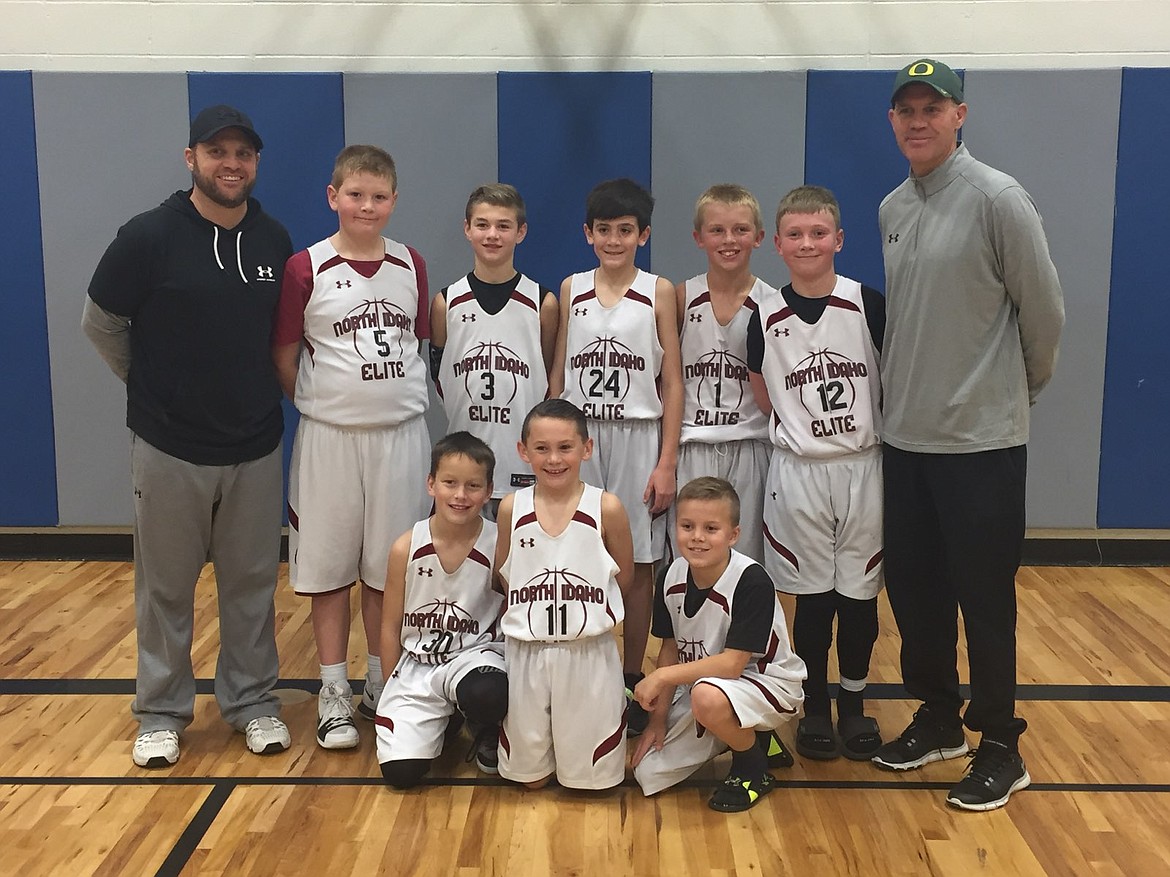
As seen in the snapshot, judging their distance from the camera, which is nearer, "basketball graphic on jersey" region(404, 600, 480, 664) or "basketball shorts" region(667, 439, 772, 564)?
"basketball graphic on jersey" region(404, 600, 480, 664)

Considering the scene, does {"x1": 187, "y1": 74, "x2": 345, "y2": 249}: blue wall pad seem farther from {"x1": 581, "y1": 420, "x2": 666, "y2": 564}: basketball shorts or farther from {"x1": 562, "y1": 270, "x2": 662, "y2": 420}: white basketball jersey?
{"x1": 581, "y1": 420, "x2": 666, "y2": 564}: basketball shorts

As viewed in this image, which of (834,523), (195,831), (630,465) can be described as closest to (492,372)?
(630,465)

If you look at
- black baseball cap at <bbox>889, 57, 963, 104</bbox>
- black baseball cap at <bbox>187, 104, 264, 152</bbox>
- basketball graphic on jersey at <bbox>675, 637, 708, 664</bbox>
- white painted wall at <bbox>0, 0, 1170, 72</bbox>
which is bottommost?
basketball graphic on jersey at <bbox>675, 637, 708, 664</bbox>

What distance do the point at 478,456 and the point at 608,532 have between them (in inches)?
15.4

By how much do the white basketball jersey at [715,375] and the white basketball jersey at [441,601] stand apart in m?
0.71

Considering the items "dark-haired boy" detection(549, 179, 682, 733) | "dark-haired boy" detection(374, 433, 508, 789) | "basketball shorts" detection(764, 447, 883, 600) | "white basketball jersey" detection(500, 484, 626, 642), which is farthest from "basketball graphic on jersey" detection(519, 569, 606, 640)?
"basketball shorts" detection(764, 447, 883, 600)

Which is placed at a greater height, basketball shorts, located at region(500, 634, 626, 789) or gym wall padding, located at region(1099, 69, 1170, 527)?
gym wall padding, located at region(1099, 69, 1170, 527)

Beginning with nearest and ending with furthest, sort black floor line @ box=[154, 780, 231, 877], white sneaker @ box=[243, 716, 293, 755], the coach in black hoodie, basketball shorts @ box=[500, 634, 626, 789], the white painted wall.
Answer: black floor line @ box=[154, 780, 231, 877] → basketball shorts @ box=[500, 634, 626, 789] → the coach in black hoodie → white sneaker @ box=[243, 716, 293, 755] → the white painted wall

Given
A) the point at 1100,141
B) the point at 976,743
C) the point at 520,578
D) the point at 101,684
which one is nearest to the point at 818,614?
the point at 976,743

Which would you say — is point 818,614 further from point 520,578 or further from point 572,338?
point 572,338

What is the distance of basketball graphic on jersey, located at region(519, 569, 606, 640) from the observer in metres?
2.69

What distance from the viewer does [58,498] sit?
470 centimetres

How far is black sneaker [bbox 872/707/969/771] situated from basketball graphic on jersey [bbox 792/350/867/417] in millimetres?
856

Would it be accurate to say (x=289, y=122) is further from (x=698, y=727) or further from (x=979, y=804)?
(x=979, y=804)
